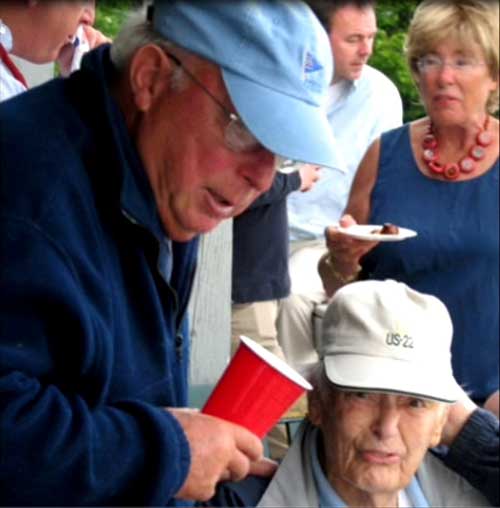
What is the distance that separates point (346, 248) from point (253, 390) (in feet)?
5.32

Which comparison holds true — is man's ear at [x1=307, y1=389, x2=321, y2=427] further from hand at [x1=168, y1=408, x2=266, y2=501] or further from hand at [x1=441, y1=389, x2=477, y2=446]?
hand at [x1=168, y1=408, x2=266, y2=501]

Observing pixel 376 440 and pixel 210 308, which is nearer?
pixel 376 440

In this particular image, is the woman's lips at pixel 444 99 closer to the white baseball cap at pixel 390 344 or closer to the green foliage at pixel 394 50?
the white baseball cap at pixel 390 344

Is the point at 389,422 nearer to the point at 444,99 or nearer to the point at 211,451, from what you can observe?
the point at 211,451

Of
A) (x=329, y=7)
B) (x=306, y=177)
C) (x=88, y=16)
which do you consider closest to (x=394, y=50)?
(x=329, y=7)

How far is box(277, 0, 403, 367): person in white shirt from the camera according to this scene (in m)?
4.43

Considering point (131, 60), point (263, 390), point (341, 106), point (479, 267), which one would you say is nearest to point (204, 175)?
point (131, 60)

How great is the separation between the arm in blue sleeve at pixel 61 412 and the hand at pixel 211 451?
0.08ft

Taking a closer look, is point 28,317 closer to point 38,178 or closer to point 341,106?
point 38,178

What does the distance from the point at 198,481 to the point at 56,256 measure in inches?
15.7

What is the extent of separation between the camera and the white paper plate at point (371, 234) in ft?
11.0

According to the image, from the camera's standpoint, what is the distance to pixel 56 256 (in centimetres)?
165

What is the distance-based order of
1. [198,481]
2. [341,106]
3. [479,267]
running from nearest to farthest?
[198,481] → [479,267] → [341,106]

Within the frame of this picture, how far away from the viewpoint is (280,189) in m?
3.84
